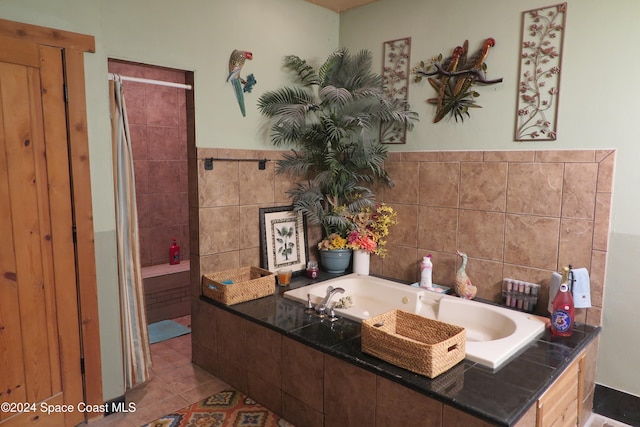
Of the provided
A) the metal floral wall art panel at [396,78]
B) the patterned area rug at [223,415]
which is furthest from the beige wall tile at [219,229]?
the metal floral wall art panel at [396,78]

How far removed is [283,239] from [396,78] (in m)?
1.44

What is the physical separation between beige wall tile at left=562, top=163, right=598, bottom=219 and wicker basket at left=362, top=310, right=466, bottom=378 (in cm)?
104

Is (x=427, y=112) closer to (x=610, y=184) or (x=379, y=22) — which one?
(x=379, y=22)

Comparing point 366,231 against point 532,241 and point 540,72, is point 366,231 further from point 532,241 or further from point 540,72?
point 540,72

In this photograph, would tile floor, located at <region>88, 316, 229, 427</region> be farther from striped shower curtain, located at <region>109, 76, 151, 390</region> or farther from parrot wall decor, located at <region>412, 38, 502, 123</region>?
parrot wall decor, located at <region>412, 38, 502, 123</region>

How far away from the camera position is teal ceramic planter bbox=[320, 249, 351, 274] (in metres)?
3.29

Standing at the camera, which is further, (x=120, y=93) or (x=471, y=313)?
(x=471, y=313)

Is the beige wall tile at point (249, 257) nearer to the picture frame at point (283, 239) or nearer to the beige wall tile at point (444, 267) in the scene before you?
the picture frame at point (283, 239)

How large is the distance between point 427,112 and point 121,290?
7.37 feet

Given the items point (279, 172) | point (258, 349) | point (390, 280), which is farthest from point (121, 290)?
point (390, 280)

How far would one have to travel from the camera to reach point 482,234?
9.18 ft

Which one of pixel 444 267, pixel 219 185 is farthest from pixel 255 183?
pixel 444 267

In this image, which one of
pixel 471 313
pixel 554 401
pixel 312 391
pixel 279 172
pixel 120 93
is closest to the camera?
pixel 554 401

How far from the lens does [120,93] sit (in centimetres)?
239
